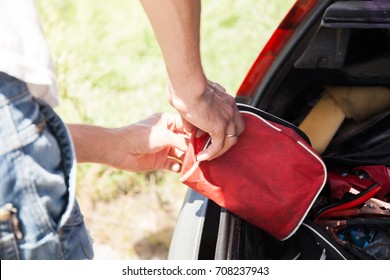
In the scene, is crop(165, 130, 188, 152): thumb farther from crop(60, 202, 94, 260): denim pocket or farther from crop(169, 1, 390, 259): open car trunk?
crop(60, 202, 94, 260): denim pocket

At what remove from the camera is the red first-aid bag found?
1.59 metres

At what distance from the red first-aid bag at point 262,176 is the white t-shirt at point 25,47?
502 millimetres

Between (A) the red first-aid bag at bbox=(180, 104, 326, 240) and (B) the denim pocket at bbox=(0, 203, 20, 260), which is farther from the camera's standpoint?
(A) the red first-aid bag at bbox=(180, 104, 326, 240)

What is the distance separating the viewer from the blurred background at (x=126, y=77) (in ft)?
9.36

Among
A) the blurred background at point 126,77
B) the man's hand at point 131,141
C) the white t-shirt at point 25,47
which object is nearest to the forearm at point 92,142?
the man's hand at point 131,141

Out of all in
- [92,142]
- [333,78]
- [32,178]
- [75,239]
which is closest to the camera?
[32,178]

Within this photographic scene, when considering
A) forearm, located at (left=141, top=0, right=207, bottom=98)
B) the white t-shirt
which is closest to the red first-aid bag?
forearm, located at (left=141, top=0, right=207, bottom=98)

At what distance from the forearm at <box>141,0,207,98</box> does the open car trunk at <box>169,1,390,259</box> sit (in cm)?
42

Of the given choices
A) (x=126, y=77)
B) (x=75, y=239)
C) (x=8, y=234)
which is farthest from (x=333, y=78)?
(x=126, y=77)

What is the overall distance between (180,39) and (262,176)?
0.46m

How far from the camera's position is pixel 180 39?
1.31m

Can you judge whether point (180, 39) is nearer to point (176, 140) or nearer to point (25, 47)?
point (25, 47)

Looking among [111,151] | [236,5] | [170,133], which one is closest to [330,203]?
[170,133]

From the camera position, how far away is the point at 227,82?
10.8 ft
